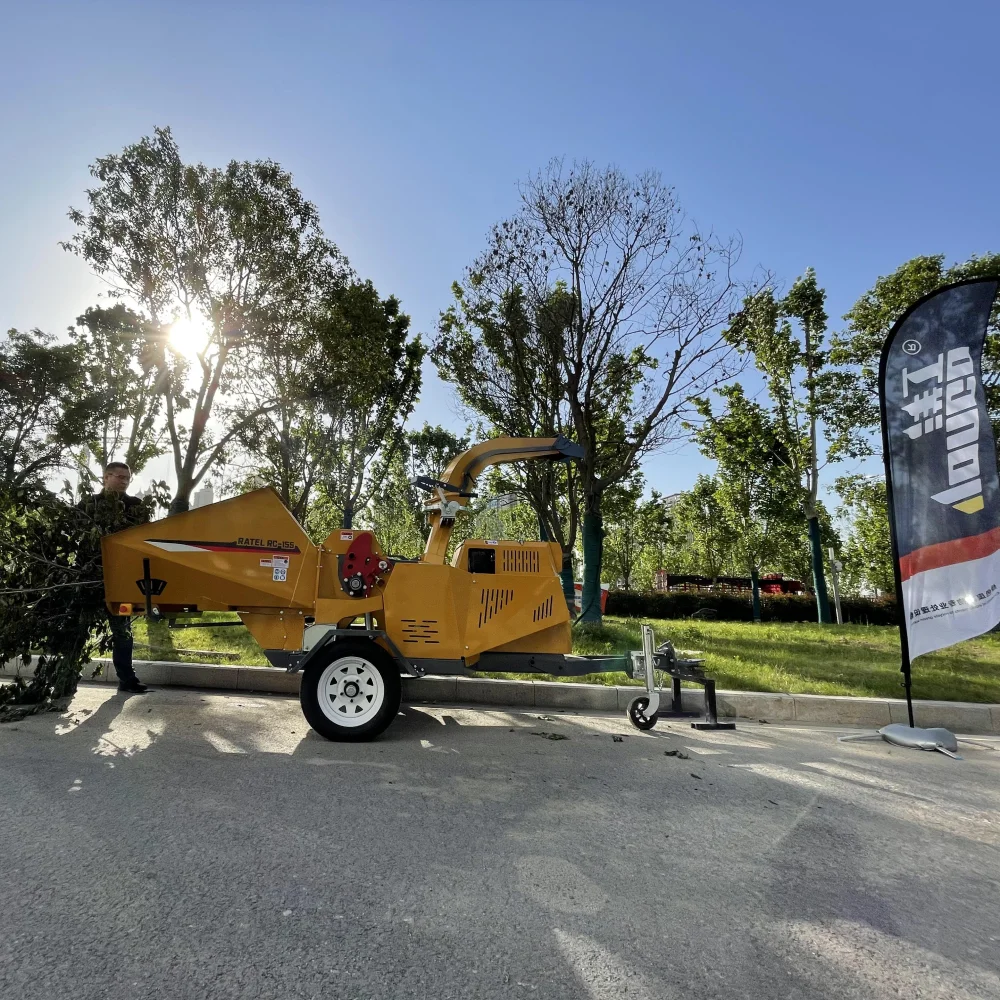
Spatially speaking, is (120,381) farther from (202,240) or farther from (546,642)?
(546,642)

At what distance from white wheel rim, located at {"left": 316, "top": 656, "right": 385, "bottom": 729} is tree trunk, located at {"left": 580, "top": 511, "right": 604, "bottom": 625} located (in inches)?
326

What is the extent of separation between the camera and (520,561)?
5.64 metres

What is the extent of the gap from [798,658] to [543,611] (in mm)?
5516

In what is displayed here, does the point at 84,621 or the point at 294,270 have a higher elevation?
the point at 294,270

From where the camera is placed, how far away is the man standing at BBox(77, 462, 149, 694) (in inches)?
238

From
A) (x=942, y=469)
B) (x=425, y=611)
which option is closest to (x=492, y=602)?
(x=425, y=611)

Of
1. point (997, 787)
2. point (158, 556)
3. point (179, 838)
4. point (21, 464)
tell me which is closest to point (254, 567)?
point (158, 556)

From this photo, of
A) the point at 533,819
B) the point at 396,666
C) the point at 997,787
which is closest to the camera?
the point at 533,819

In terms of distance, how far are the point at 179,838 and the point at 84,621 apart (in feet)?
13.0

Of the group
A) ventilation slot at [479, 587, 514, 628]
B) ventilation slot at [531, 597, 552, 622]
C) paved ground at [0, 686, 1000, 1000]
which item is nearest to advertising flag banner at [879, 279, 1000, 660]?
paved ground at [0, 686, 1000, 1000]

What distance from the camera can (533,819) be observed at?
11.1 ft

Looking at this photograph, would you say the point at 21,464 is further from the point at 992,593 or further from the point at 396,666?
the point at 992,593

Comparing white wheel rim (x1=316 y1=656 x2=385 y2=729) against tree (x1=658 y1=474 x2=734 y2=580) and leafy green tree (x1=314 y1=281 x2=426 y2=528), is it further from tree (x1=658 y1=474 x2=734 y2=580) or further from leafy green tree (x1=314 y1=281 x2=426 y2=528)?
tree (x1=658 y1=474 x2=734 y2=580)

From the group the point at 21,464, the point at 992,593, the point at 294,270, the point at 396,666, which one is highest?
the point at 294,270
